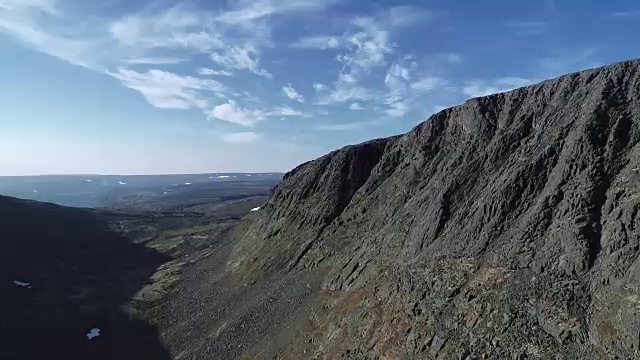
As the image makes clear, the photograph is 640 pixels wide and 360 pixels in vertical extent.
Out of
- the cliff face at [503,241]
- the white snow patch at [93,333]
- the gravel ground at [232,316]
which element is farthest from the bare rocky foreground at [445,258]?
the white snow patch at [93,333]

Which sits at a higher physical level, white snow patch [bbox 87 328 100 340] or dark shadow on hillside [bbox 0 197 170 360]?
dark shadow on hillside [bbox 0 197 170 360]

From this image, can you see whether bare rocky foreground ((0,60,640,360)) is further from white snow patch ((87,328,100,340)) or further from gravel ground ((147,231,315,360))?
white snow patch ((87,328,100,340))

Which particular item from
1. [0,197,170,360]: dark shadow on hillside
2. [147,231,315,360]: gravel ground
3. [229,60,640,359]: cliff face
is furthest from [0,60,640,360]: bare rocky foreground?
[0,197,170,360]: dark shadow on hillside

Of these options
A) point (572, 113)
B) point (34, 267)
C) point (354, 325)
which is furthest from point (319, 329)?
point (34, 267)

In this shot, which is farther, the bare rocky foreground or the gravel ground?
the gravel ground

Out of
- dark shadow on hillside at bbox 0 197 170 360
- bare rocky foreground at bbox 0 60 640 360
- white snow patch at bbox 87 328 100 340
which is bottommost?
white snow patch at bbox 87 328 100 340

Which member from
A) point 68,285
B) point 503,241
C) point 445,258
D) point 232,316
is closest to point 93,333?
point 232,316

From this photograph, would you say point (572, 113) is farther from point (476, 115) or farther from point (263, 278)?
point (263, 278)

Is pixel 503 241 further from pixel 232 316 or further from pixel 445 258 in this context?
pixel 232 316
